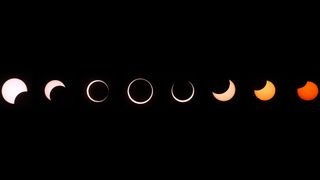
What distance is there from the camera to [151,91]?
1092mm

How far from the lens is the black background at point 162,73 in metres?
1.09

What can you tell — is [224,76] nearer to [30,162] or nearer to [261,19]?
[261,19]

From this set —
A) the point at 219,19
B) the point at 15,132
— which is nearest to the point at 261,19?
the point at 219,19

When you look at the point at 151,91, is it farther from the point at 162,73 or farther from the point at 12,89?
the point at 12,89

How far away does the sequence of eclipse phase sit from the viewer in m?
1.06

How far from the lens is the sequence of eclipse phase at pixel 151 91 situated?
41.8 inches

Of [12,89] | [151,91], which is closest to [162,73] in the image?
[151,91]

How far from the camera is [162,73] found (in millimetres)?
1110

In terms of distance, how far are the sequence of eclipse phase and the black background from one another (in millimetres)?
14

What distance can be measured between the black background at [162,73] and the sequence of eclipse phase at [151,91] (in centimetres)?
1

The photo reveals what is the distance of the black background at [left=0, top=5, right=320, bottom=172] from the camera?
1.09m

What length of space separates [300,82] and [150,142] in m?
0.49

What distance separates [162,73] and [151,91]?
0.21ft

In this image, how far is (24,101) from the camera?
1.05m
